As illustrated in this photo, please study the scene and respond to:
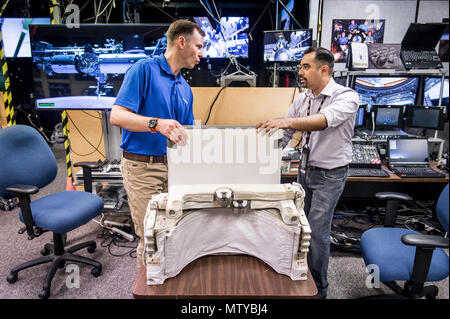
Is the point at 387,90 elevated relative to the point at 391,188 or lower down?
elevated

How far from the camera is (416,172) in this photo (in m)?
2.31

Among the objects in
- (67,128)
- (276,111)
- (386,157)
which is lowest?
(386,157)

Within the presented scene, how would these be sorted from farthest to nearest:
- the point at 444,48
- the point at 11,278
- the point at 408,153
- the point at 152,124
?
the point at 444,48 < the point at 408,153 < the point at 11,278 < the point at 152,124

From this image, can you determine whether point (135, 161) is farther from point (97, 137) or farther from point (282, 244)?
point (97, 137)

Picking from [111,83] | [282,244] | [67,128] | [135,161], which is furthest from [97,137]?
[282,244]

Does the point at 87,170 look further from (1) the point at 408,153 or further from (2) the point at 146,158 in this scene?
(1) the point at 408,153

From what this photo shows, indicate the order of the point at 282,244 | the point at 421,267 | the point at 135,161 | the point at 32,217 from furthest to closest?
the point at 32,217 < the point at 135,161 < the point at 421,267 < the point at 282,244

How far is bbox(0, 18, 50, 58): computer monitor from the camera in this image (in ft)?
16.7

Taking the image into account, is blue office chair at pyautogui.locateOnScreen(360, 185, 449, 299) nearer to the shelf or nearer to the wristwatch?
the wristwatch

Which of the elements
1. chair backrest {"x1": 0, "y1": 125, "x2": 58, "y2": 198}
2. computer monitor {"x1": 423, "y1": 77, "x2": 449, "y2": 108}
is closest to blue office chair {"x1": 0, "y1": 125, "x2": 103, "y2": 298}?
chair backrest {"x1": 0, "y1": 125, "x2": 58, "y2": 198}

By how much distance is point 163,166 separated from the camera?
154 cm

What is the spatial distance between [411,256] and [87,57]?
2.78 metres

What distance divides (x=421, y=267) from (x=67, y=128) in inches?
118

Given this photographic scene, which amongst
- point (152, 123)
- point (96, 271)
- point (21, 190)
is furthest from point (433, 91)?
point (21, 190)
